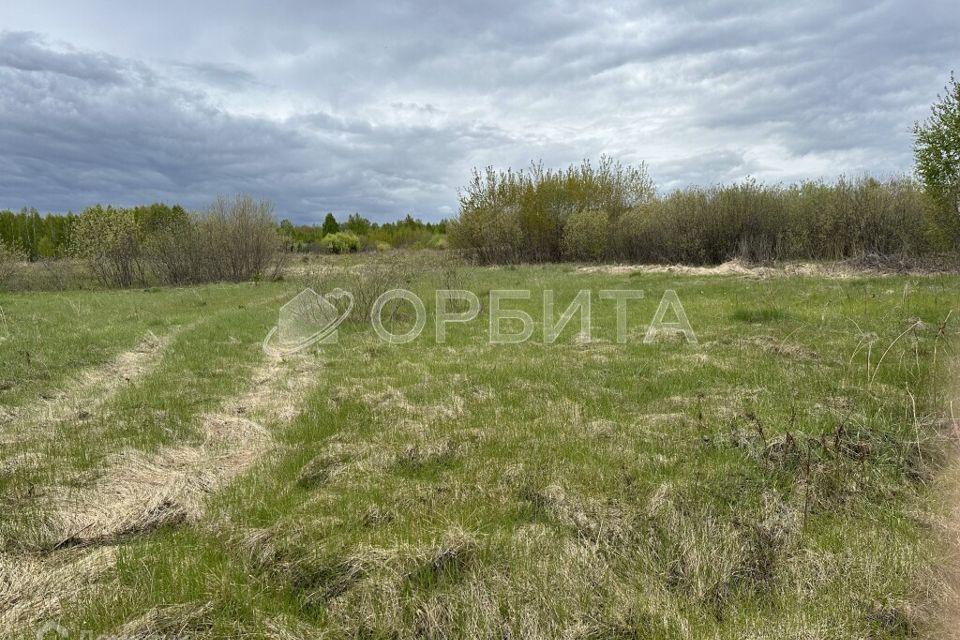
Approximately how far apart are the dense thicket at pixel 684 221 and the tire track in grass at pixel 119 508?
2353 centimetres

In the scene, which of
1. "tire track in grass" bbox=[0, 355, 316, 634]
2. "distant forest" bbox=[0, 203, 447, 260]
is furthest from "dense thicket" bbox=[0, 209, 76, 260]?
"tire track in grass" bbox=[0, 355, 316, 634]

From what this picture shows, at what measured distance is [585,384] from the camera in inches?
275

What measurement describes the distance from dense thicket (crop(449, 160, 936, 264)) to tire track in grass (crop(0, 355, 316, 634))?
23.5 meters

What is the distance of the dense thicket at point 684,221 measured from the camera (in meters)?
23.6

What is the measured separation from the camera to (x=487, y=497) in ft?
13.2

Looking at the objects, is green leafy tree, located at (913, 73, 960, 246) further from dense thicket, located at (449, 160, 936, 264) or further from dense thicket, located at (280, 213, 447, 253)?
dense thicket, located at (280, 213, 447, 253)

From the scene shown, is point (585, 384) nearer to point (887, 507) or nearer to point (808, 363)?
point (808, 363)

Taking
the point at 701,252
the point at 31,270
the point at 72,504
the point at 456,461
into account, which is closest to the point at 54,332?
the point at 72,504

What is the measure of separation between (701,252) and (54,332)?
2761 centimetres

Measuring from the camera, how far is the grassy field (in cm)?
278

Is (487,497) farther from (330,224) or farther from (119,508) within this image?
(330,224)

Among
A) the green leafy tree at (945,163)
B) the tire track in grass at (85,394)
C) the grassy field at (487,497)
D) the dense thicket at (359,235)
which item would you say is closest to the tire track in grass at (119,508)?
the grassy field at (487,497)

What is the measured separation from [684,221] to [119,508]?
2999 centimetres

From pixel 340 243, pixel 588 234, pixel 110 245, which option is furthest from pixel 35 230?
pixel 588 234
